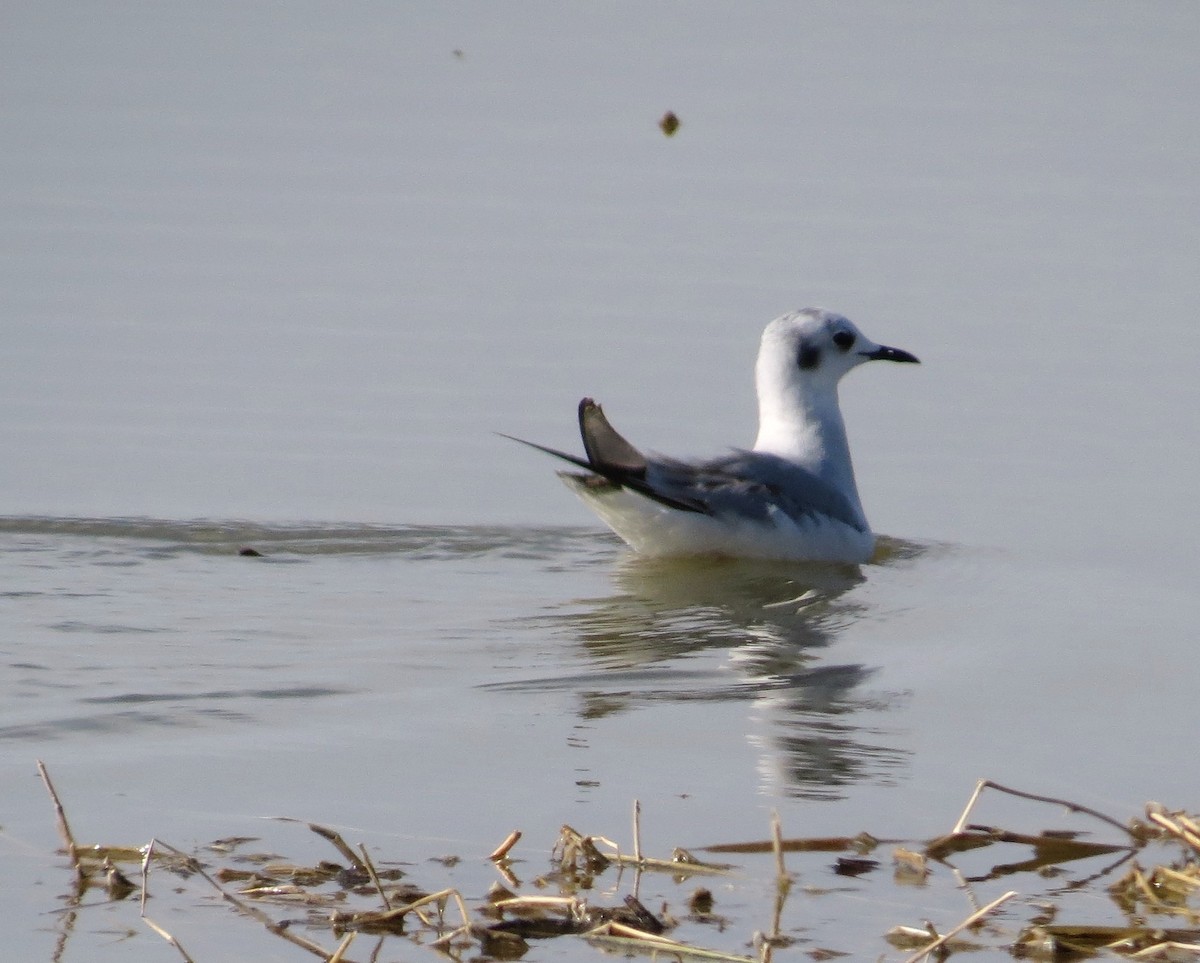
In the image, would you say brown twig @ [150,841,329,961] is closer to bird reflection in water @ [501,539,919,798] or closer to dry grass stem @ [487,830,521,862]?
dry grass stem @ [487,830,521,862]

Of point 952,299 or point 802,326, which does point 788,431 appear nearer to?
Answer: point 802,326

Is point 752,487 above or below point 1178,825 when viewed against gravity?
above

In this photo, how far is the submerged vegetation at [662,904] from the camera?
12.8ft

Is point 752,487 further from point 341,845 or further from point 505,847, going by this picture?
point 341,845

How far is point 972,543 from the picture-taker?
8859mm

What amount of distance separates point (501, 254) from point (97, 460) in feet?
13.6

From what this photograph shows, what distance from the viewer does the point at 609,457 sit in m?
8.12

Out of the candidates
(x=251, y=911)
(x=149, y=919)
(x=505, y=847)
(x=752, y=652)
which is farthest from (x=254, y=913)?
(x=752, y=652)

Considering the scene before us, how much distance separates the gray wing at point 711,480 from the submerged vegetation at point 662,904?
3.61 metres

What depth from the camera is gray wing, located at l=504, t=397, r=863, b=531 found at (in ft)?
26.6

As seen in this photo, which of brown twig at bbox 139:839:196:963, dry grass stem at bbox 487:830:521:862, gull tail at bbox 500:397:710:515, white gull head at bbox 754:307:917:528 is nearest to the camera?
brown twig at bbox 139:839:196:963

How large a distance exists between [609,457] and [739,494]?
2.26 feet

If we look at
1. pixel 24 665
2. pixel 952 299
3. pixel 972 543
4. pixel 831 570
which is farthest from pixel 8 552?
pixel 952 299

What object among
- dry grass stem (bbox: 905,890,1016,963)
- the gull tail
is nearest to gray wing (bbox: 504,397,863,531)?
the gull tail
